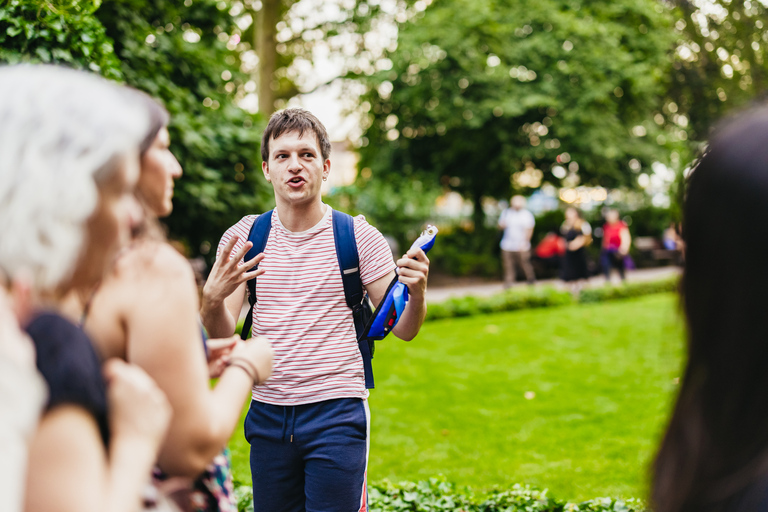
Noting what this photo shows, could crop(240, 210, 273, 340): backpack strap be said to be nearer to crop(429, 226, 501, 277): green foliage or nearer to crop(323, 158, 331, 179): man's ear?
crop(323, 158, 331, 179): man's ear

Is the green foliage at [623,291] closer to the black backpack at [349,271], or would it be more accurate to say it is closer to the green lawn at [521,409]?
the green lawn at [521,409]

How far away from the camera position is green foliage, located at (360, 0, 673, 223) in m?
17.1

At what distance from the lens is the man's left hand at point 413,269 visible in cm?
228

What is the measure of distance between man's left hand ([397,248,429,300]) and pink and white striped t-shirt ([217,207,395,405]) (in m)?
0.19

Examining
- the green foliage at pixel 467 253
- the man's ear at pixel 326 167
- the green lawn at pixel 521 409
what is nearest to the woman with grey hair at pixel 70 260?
the man's ear at pixel 326 167

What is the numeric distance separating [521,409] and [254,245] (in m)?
4.45

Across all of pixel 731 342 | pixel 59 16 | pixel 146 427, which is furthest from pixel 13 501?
pixel 59 16

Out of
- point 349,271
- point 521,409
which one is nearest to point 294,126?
point 349,271

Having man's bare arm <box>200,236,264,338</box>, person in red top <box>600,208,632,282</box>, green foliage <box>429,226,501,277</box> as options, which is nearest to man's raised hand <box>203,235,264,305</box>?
man's bare arm <box>200,236,264,338</box>

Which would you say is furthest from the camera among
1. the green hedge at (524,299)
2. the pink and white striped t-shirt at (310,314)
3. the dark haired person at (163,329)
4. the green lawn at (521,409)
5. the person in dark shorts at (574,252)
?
the person in dark shorts at (574,252)

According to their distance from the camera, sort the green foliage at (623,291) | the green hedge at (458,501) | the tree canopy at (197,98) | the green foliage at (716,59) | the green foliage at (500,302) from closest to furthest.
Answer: the green hedge at (458,501) < the tree canopy at (197,98) < the green foliage at (500,302) < the green foliage at (623,291) < the green foliage at (716,59)

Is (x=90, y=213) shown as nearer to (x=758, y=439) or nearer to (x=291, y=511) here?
(x=758, y=439)

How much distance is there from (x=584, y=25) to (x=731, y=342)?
1798 cm

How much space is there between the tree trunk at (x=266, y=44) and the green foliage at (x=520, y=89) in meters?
2.98
